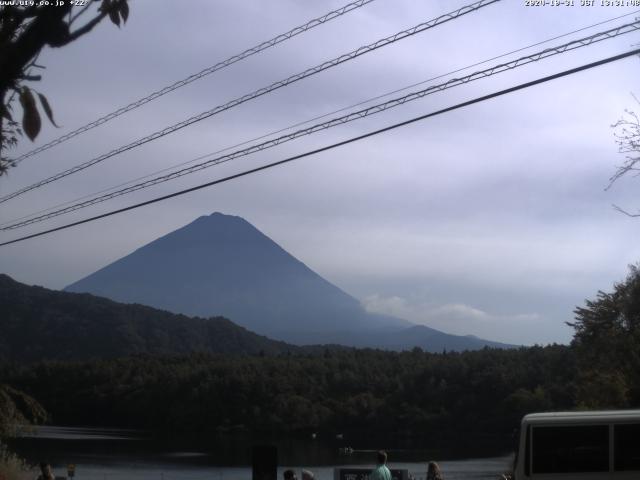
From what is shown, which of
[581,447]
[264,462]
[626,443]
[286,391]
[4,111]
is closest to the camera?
[4,111]

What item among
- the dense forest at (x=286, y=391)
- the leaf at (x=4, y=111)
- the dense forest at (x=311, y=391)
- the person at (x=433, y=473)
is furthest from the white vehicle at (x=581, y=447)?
the dense forest at (x=286, y=391)

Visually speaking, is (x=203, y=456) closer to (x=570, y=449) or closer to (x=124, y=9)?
(x=570, y=449)

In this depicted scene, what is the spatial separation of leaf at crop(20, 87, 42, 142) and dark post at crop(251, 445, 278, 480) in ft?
38.1

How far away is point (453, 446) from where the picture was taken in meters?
65.8

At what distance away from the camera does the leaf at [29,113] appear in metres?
4.50

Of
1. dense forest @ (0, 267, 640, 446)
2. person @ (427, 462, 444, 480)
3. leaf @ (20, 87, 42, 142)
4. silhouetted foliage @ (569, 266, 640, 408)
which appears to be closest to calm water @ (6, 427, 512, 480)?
dense forest @ (0, 267, 640, 446)

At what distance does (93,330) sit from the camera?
122 m

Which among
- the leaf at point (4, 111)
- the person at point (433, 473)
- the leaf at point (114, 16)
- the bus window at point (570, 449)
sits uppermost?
the leaf at point (114, 16)

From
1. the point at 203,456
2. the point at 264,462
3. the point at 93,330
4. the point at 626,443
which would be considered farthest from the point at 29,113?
the point at 93,330

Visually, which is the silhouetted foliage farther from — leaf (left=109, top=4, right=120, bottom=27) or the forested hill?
the forested hill

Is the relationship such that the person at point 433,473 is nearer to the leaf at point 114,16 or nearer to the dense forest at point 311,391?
the leaf at point 114,16

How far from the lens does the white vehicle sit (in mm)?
12984

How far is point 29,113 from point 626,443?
35.7ft

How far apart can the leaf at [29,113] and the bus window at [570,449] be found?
407 inches
